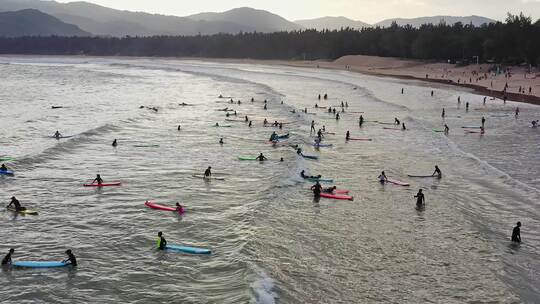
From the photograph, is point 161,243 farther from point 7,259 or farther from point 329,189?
point 329,189

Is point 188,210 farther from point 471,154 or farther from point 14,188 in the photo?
point 471,154

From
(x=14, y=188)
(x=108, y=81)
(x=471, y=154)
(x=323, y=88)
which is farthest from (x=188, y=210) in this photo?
(x=108, y=81)

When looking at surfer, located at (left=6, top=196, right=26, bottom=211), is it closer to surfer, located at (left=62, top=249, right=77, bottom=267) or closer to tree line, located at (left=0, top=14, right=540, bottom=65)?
surfer, located at (left=62, top=249, right=77, bottom=267)

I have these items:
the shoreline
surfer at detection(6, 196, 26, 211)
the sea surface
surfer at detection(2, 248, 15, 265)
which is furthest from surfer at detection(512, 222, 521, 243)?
the shoreline

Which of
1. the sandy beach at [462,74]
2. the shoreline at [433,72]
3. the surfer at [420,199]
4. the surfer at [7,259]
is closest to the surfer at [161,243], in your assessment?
the surfer at [7,259]

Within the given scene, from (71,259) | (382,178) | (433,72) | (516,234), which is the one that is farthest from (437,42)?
(71,259)
